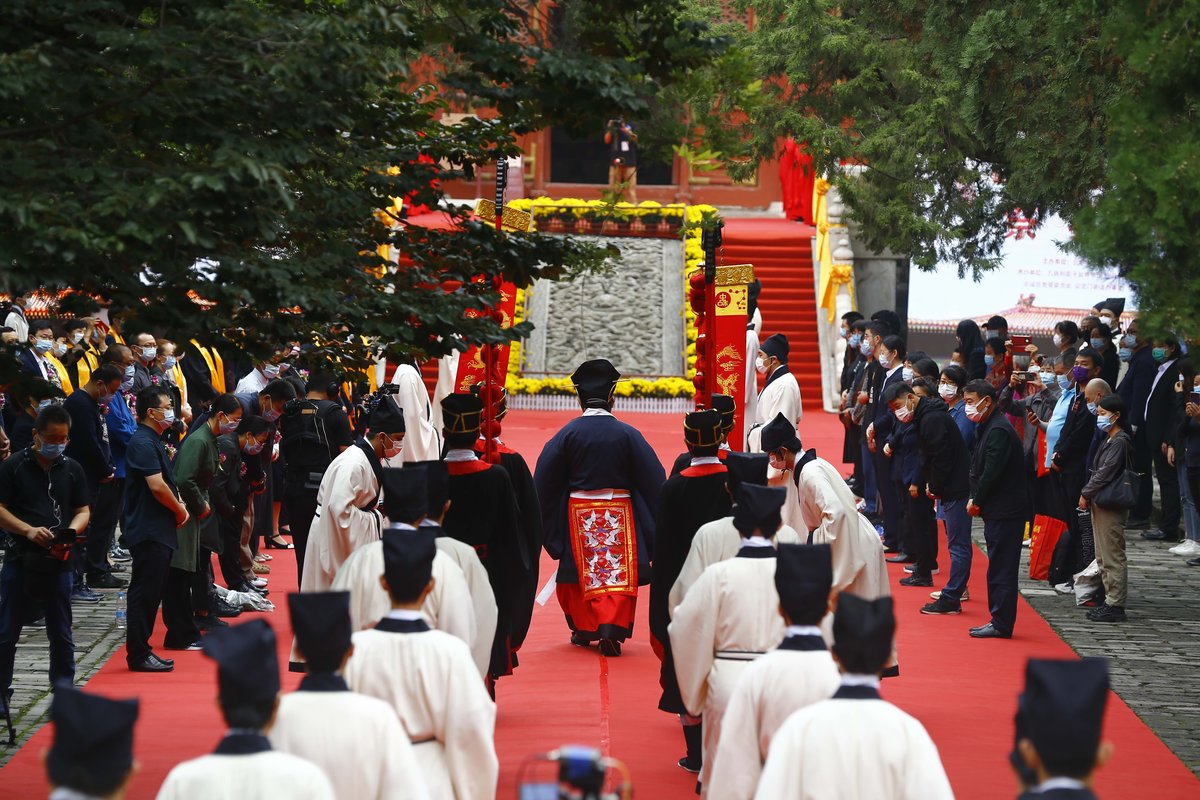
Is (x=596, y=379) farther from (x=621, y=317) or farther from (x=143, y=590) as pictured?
(x=621, y=317)

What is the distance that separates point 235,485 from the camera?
38.9 ft

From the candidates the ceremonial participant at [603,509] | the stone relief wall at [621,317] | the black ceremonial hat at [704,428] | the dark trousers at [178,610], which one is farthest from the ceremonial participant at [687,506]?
the stone relief wall at [621,317]

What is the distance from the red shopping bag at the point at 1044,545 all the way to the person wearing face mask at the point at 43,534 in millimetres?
8254

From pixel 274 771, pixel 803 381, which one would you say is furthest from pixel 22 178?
pixel 803 381

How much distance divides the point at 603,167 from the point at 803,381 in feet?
34.7

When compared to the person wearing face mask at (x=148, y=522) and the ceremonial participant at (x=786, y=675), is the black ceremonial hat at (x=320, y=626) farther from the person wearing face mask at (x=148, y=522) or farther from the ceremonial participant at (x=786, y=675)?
the person wearing face mask at (x=148, y=522)

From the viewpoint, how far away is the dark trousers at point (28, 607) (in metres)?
8.76

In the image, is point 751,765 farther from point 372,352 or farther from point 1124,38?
point 1124,38

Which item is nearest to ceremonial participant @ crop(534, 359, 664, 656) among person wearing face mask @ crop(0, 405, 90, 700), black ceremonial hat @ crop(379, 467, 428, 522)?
person wearing face mask @ crop(0, 405, 90, 700)

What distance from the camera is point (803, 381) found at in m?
25.5

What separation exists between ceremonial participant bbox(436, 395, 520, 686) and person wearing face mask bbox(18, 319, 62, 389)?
16.0ft

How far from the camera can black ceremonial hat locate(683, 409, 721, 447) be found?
908cm

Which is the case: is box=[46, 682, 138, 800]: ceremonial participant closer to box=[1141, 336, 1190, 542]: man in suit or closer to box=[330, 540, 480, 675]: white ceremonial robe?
box=[330, 540, 480, 675]: white ceremonial robe

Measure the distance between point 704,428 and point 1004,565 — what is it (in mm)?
3534
